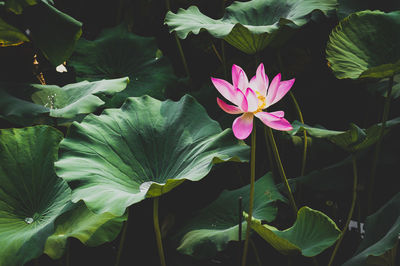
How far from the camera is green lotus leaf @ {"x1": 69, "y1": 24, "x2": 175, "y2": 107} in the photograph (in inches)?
74.0

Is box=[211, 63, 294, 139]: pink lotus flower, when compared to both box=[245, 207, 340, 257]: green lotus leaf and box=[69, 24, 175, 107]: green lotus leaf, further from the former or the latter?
box=[69, 24, 175, 107]: green lotus leaf

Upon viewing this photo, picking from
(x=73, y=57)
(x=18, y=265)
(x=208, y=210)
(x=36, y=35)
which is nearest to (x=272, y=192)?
(x=208, y=210)

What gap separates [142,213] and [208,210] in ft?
1.37

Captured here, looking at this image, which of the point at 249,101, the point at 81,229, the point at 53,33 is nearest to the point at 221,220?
the point at 81,229

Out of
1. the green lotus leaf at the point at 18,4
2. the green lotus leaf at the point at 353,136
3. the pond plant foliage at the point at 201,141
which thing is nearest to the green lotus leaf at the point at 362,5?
the pond plant foliage at the point at 201,141

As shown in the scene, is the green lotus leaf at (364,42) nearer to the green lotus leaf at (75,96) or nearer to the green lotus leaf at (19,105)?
the green lotus leaf at (75,96)

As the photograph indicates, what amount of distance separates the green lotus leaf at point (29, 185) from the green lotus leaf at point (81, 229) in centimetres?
3

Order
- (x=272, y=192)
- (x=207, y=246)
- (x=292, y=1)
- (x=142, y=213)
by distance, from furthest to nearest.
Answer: (x=142, y=213)
(x=292, y=1)
(x=272, y=192)
(x=207, y=246)

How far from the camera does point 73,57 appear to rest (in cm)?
191

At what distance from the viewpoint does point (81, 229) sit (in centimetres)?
120

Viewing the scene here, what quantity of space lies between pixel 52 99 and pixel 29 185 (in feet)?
1.02

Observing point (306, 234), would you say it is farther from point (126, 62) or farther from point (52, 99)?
point (126, 62)

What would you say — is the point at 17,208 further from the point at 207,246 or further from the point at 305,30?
the point at 305,30

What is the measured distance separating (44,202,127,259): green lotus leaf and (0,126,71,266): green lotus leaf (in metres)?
0.03
